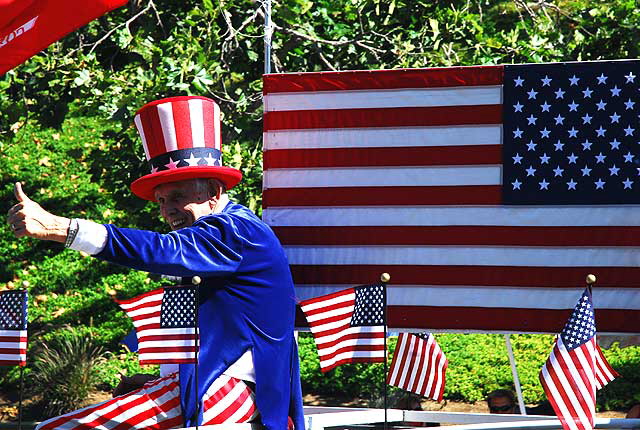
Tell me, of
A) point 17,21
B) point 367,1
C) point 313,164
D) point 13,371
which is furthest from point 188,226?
point 13,371

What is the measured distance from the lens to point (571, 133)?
253 inches

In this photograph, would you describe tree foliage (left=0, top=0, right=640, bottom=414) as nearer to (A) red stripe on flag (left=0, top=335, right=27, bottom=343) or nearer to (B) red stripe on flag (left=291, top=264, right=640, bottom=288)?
(B) red stripe on flag (left=291, top=264, right=640, bottom=288)

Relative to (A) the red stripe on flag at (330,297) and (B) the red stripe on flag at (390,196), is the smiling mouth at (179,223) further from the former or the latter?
(B) the red stripe on flag at (390,196)

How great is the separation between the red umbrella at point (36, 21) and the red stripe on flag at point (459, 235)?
6.17 feet

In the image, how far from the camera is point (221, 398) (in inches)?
175

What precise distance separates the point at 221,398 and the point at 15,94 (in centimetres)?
843

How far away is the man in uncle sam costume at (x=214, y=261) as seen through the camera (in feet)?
13.9

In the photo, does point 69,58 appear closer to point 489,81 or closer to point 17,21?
point 17,21

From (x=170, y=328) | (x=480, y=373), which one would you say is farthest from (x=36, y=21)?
(x=480, y=373)

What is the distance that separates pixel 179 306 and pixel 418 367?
3.01 metres

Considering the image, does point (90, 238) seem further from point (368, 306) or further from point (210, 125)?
point (368, 306)

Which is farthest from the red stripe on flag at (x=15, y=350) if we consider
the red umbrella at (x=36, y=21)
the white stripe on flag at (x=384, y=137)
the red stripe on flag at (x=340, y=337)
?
the red umbrella at (x=36, y=21)

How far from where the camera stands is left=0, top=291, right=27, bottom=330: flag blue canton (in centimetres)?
570

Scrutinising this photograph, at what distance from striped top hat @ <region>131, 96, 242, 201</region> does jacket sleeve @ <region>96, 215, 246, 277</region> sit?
249 millimetres
